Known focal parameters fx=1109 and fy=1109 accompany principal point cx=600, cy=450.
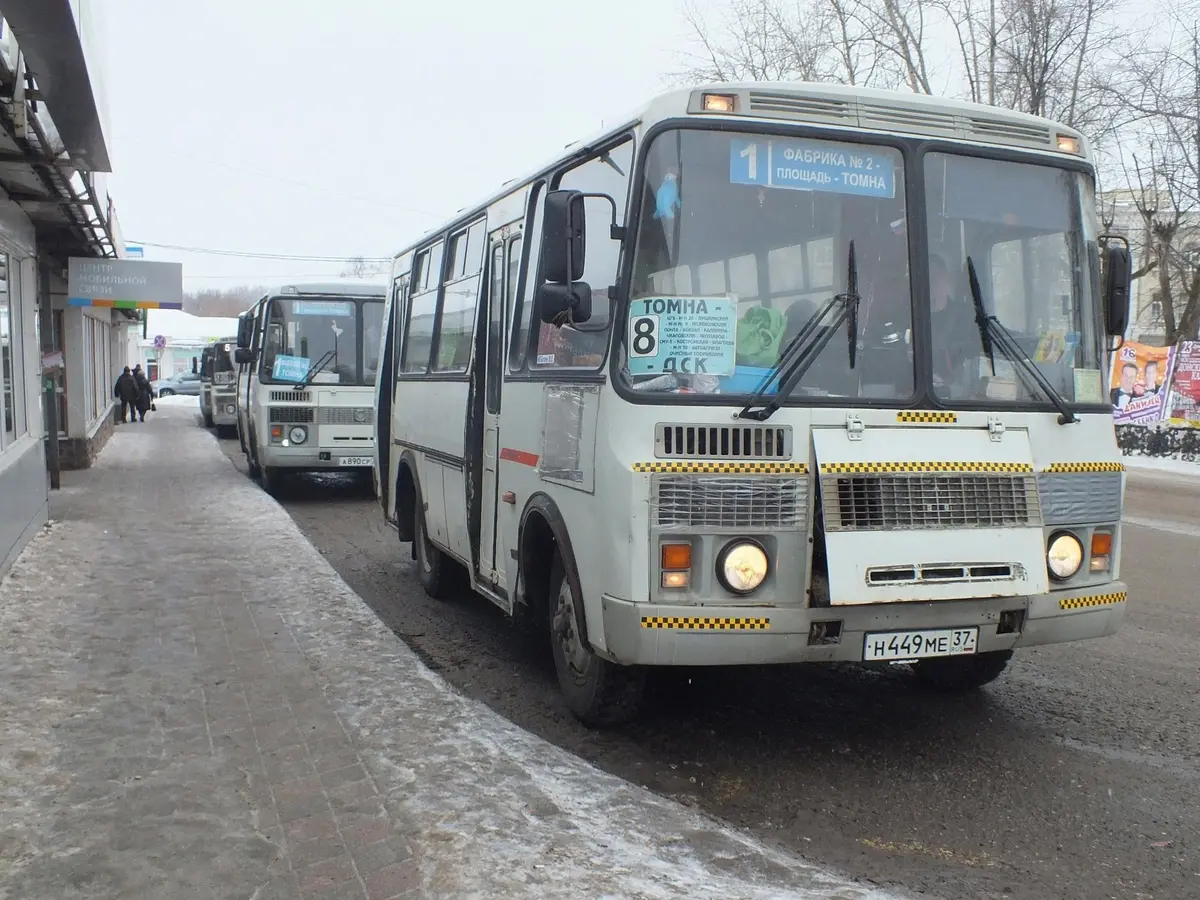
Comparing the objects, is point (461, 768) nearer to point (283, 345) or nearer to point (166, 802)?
point (166, 802)

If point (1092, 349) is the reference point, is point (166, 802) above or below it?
below

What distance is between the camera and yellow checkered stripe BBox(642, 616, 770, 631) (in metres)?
4.43

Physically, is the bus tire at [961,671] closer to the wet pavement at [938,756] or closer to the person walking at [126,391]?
the wet pavement at [938,756]

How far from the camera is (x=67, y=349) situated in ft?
65.1

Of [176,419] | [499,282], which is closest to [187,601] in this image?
[499,282]

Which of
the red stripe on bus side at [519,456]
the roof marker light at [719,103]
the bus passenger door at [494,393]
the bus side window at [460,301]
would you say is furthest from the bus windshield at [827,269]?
the bus side window at [460,301]

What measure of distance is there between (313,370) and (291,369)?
29cm

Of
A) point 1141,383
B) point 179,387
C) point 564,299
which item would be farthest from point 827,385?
point 179,387

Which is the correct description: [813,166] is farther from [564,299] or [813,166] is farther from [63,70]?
[63,70]

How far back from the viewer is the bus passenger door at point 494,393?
6387 millimetres

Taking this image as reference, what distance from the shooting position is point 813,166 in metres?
4.72

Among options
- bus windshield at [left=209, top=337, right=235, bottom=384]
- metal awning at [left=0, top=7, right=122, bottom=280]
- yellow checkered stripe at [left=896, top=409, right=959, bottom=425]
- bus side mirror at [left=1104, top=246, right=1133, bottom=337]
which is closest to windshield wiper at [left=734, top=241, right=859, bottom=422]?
yellow checkered stripe at [left=896, top=409, right=959, bottom=425]

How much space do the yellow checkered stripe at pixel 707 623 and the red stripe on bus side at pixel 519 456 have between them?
1.42 m

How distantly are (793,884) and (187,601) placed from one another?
224 inches
